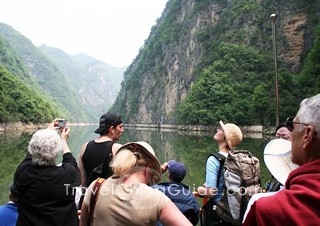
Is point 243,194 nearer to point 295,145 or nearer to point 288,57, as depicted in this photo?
point 295,145

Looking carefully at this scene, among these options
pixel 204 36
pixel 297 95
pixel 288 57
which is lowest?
pixel 297 95

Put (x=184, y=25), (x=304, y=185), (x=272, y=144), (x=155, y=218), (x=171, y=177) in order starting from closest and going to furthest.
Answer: (x=304, y=185) < (x=155, y=218) < (x=272, y=144) < (x=171, y=177) < (x=184, y=25)

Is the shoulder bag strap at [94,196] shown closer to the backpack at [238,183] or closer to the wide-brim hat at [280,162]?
the wide-brim hat at [280,162]

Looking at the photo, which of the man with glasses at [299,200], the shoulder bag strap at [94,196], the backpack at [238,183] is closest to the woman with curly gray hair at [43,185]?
the shoulder bag strap at [94,196]

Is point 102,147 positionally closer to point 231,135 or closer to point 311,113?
point 231,135

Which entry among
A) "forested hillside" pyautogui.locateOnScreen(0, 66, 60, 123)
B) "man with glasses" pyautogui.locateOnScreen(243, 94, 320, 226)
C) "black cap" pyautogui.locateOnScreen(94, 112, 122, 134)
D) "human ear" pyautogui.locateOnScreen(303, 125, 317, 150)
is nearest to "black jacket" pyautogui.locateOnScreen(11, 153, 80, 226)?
"black cap" pyautogui.locateOnScreen(94, 112, 122, 134)

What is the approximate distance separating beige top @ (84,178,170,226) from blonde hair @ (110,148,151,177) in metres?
0.08

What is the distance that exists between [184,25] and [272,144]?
75636 mm

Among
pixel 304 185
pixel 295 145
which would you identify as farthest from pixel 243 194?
pixel 304 185

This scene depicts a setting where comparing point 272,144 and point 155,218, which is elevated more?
point 272,144

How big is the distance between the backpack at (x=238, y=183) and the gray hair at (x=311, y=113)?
153cm

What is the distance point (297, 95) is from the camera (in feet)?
120

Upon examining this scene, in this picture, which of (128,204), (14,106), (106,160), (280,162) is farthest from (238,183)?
(14,106)

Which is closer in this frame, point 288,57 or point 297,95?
point 297,95
